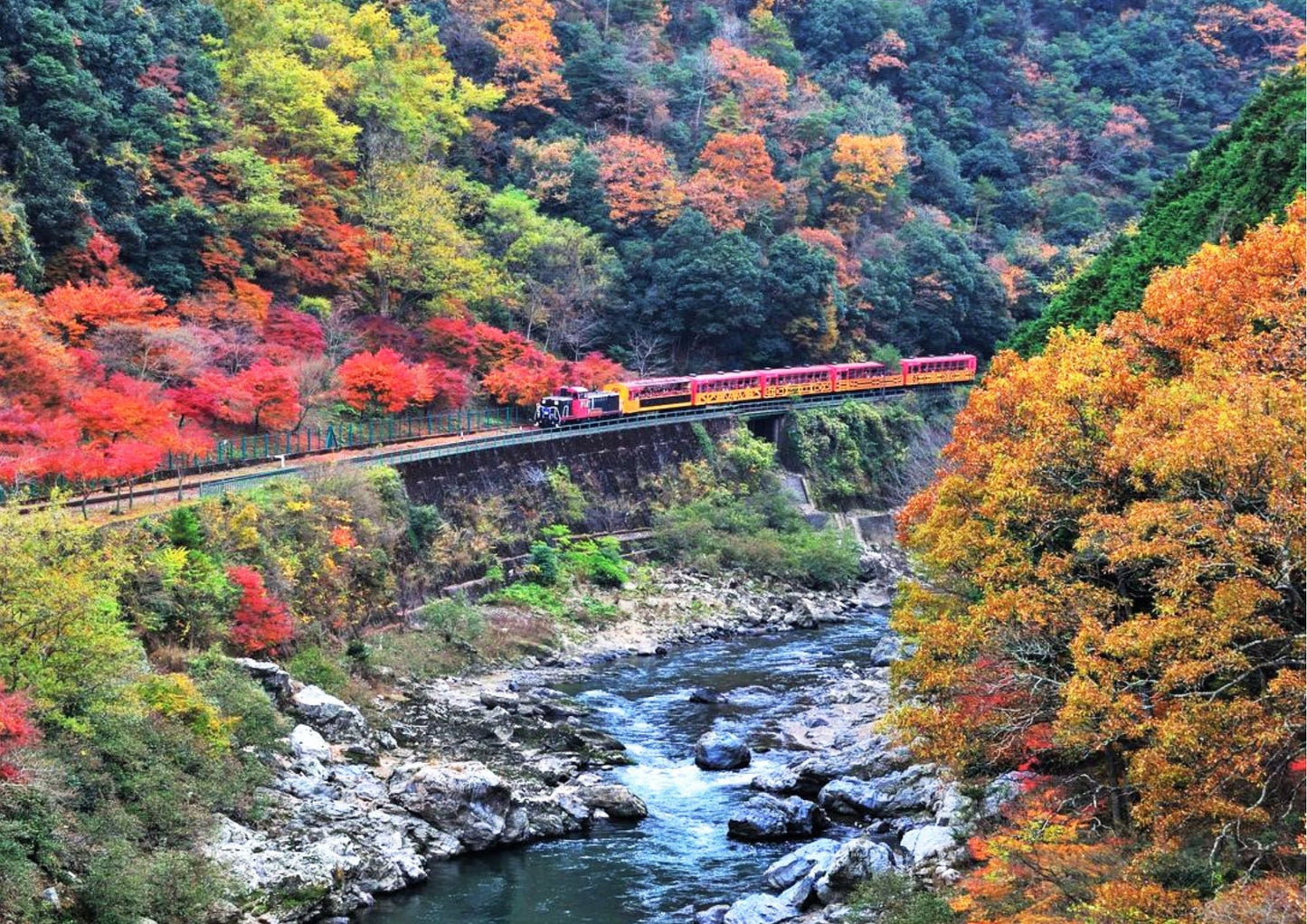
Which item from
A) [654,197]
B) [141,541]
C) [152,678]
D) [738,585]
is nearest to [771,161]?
[654,197]

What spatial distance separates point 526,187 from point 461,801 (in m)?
38.0

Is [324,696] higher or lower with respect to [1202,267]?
lower

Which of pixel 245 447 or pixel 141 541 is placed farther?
pixel 245 447

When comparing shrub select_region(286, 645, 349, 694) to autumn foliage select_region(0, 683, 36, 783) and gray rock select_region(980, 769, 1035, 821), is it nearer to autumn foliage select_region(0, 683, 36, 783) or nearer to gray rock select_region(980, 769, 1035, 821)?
autumn foliage select_region(0, 683, 36, 783)

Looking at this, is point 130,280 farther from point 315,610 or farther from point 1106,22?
point 1106,22

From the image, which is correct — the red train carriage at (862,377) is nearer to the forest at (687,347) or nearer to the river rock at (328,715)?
the forest at (687,347)

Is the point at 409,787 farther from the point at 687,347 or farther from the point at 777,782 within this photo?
the point at 687,347

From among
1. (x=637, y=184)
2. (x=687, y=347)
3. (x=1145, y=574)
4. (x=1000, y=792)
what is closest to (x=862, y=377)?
(x=687, y=347)

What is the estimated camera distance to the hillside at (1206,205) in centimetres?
3080

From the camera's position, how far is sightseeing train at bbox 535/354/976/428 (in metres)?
44.9

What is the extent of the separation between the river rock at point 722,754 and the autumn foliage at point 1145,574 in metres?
5.41

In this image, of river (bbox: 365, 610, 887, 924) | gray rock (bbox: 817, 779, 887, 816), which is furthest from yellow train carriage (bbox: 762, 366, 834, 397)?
gray rock (bbox: 817, 779, 887, 816)

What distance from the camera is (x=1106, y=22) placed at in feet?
267

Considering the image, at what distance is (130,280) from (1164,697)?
1229 inches
